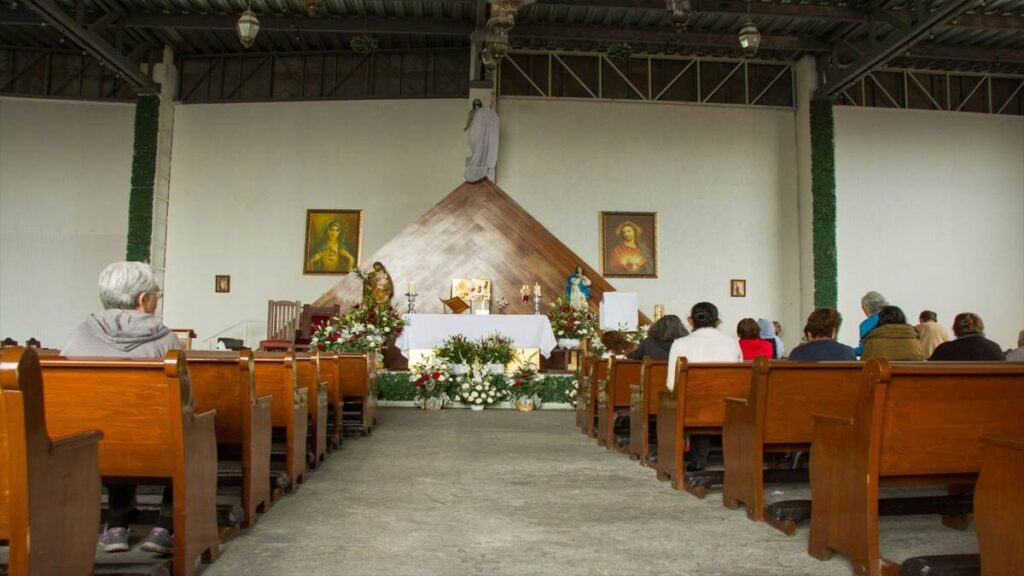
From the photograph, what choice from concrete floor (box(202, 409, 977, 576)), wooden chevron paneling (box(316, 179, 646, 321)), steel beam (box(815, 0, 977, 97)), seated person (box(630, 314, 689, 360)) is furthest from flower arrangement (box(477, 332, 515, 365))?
steel beam (box(815, 0, 977, 97))

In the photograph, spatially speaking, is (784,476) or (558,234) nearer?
(784,476)

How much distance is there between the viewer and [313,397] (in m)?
4.67

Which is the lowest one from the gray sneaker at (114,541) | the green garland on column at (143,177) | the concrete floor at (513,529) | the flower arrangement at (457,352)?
the concrete floor at (513,529)

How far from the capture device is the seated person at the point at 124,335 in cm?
274

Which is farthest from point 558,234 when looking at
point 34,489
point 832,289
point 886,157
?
point 34,489

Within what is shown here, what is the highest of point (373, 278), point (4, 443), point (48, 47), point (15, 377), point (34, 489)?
point (48, 47)

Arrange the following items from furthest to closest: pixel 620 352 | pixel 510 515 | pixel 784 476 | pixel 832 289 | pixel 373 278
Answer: pixel 832 289
pixel 373 278
pixel 620 352
pixel 784 476
pixel 510 515

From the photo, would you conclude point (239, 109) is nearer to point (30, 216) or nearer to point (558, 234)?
point (30, 216)

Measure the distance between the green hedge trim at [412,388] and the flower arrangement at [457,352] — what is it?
0.51 meters

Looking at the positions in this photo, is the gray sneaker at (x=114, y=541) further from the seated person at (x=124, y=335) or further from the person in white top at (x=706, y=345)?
the person in white top at (x=706, y=345)

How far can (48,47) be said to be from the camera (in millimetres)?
13711

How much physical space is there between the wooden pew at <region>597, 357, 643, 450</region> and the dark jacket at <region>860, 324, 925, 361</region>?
5.54 feet

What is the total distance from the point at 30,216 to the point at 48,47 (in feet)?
9.94

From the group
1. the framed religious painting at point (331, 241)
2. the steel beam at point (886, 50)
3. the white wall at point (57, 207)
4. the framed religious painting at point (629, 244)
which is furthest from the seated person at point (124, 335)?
the white wall at point (57, 207)
